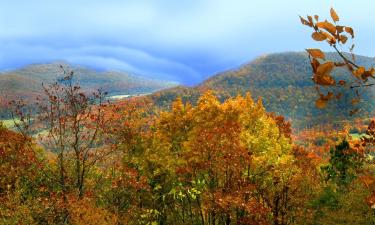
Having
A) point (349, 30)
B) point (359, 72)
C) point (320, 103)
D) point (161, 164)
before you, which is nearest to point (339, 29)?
point (349, 30)

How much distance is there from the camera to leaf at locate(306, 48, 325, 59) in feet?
9.75

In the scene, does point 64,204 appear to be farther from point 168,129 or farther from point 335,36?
point 335,36

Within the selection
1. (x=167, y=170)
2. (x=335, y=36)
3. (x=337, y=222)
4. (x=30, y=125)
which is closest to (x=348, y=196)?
(x=337, y=222)

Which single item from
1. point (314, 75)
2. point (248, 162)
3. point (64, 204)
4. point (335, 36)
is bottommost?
point (64, 204)

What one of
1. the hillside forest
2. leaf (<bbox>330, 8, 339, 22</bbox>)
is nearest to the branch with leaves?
leaf (<bbox>330, 8, 339, 22</bbox>)

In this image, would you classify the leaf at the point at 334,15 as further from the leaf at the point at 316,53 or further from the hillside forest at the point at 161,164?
the hillside forest at the point at 161,164

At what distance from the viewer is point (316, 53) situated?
9.84 ft

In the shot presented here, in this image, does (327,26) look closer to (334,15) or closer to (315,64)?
(334,15)

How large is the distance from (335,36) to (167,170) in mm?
38799

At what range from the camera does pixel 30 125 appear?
3075 centimetres

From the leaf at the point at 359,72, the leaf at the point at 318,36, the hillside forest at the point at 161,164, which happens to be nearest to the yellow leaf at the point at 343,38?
the leaf at the point at 318,36

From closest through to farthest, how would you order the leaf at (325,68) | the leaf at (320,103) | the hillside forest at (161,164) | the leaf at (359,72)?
the leaf at (325,68)
the leaf at (359,72)
the leaf at (320,103)
the hillside forest at (161,164)

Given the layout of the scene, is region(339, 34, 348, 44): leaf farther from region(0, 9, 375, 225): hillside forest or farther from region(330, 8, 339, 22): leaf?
region(0, 9, 375, 225): hillside forest

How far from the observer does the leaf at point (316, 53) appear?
297cm
